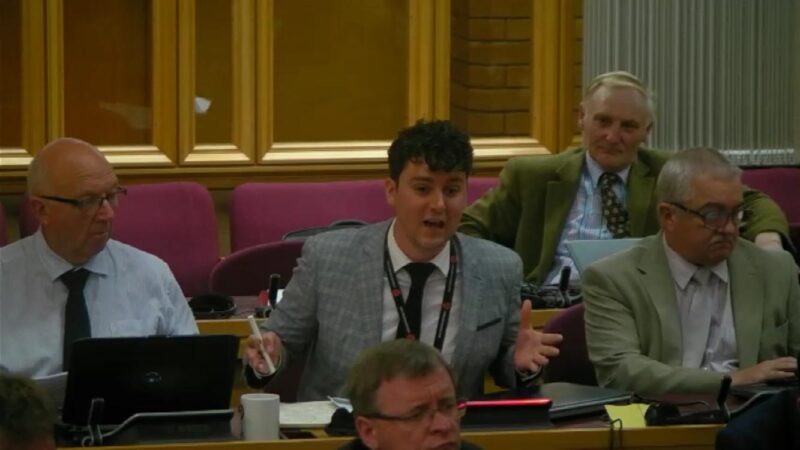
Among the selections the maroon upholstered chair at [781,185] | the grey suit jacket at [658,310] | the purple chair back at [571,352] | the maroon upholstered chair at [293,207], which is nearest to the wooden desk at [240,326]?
the purple chair back at [571,352]

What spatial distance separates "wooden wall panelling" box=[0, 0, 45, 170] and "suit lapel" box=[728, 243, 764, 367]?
362 centimetres

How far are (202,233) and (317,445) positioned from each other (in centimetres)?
317

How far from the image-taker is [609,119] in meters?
5.98

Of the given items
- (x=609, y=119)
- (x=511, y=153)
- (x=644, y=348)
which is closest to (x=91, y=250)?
(x=644, y=348)

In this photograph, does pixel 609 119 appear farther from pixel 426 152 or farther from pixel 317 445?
pixel 317 445

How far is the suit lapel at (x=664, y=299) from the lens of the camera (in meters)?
4.50

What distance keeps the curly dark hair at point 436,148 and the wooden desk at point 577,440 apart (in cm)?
77

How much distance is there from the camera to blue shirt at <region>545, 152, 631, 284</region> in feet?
19.7

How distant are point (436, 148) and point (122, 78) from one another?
11.5 ft

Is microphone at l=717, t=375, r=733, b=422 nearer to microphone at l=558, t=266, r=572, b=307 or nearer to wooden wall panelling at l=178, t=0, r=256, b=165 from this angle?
microphone at l=558, t=266, r=572, b=307

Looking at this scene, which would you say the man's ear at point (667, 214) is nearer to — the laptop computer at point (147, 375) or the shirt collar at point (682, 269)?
the shirt collar at point (682, 269)

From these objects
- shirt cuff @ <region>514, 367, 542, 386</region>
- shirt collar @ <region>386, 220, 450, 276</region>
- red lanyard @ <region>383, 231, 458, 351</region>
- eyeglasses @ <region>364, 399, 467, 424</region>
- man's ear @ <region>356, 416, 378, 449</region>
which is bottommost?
shirt cuff @ <region>514, 367, 542, 386</region>

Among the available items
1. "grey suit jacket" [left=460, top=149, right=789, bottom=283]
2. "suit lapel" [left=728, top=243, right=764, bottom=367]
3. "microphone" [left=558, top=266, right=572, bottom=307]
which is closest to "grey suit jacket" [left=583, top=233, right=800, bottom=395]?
"suit lapel" [left=728, top=243, right=764, bottom=367]

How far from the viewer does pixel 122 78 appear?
752cm
